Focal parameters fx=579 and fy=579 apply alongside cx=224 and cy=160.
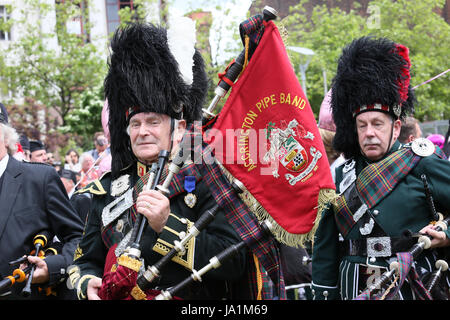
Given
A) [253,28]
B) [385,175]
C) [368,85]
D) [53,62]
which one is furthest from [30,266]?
[53,62]

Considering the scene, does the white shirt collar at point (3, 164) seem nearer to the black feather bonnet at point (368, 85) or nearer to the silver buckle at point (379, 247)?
the black feather bonnet at point (368, 85)

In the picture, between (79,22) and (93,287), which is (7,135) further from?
(79,22)

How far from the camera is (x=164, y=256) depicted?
2.81 meters

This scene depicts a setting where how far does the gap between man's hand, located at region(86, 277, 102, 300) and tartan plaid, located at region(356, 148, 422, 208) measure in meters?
1.69

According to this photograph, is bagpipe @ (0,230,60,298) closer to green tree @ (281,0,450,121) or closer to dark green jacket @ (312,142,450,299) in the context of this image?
dark green jacket @ (312,142,450,299)

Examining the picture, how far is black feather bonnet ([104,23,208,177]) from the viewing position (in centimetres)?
339

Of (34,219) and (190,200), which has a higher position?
(190,200)

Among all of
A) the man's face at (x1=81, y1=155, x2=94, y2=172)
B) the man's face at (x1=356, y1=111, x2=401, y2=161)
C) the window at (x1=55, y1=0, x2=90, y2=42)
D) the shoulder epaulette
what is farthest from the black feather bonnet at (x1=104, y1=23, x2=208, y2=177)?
the window at (x1=55, y1=0, x2=90, y2=42)

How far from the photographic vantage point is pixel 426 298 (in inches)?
128

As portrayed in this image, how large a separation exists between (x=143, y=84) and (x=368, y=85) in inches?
59.9

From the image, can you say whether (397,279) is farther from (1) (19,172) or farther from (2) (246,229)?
(1) (19,172)
